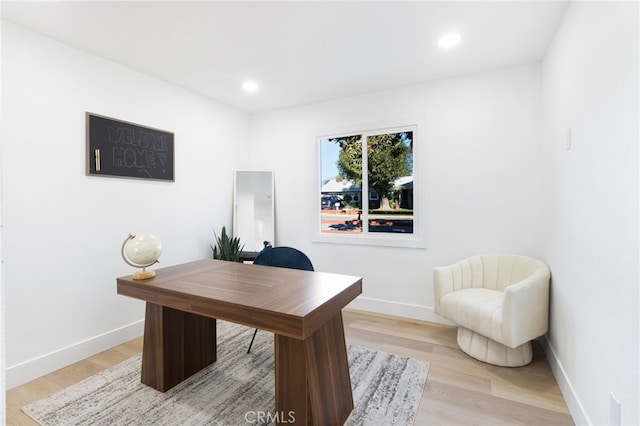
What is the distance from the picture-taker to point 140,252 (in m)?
2.06

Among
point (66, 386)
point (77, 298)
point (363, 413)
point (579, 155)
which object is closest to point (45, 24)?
point (77, 298)

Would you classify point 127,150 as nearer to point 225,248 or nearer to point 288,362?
point 225,248

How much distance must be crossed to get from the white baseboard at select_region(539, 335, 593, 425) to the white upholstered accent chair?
156 mm

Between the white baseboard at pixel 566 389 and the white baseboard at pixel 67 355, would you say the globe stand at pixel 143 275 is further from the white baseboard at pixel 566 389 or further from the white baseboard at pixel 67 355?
the white baseboard at pixel 566 389

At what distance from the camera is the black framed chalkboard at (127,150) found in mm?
2664

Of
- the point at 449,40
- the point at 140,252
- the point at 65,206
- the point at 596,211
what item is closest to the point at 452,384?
the point at 596,211

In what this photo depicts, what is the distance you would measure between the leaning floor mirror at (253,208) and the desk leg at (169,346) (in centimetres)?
181

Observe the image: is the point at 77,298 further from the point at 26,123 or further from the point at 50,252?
the point at 26,123

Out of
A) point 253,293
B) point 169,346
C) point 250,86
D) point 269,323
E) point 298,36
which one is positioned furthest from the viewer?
point 250,86

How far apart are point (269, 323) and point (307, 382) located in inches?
14.5

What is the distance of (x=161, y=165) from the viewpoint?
3199mm

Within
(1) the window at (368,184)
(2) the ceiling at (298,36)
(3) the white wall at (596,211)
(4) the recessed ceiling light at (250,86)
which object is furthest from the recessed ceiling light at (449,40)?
(4) the recessed ceiling light at (250,86)

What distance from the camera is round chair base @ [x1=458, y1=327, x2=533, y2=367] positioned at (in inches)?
94.1

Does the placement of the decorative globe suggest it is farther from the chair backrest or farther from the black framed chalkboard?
the black framed chalkboard
